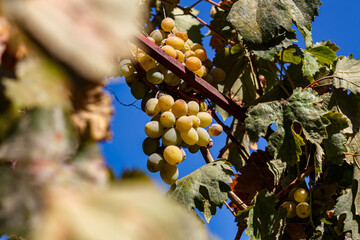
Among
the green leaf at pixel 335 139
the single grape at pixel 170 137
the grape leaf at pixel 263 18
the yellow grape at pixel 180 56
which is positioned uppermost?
the grape leaf at pixel 263 18

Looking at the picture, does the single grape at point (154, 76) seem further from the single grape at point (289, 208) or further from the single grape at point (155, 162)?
the single grape at point (289, 208)

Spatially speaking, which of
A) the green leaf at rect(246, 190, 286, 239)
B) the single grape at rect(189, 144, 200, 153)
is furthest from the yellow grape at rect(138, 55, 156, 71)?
the green leaf at rect(246, 190, 286, 239)

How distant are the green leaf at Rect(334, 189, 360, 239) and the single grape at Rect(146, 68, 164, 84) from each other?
53cm

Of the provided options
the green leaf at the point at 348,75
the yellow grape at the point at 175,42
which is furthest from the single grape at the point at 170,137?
the green leaf at the point at 348,75

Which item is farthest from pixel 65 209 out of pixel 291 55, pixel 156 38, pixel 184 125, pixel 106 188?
pixel 291 55

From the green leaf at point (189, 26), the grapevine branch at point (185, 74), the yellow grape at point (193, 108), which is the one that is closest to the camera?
the grapevine branch at point (185, 74)

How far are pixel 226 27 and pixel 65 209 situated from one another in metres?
1.11

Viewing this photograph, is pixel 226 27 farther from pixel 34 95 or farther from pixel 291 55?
pixel 34 95

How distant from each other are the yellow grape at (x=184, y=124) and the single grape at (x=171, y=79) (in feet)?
0.36

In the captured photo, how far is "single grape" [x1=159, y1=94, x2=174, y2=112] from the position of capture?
0.91m

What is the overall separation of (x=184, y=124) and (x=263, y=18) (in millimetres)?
358

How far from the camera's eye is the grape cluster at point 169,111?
2.93 feet

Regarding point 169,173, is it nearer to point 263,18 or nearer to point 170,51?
point 170,51

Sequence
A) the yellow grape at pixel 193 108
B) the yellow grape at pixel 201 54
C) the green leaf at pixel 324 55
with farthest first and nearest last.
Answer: the green leaf at pixel 324 55
the yellow grape at pixel 201 54
the yellow grape at pixel 193 108
